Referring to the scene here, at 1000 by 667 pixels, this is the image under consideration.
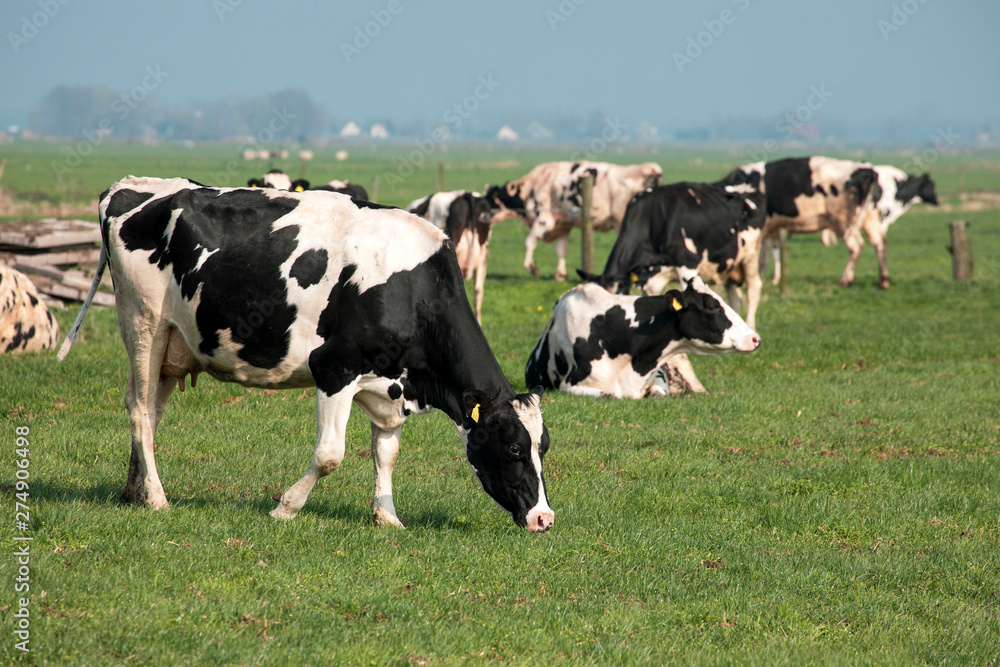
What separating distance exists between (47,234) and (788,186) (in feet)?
52.2

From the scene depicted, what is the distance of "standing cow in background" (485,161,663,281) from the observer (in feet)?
84.3

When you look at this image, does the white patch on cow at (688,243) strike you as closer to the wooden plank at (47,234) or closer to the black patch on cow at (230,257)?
the black patch on cow at (230,257)

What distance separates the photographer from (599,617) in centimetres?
562

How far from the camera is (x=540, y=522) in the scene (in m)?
6.52

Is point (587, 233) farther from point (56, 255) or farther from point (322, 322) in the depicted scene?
point (322, 322)

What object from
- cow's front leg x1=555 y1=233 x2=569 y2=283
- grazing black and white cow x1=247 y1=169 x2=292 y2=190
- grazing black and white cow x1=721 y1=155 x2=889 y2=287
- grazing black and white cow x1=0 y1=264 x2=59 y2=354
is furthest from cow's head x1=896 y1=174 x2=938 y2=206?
grazing black and white cow x1=0 y1=264 x2=59 y2=354

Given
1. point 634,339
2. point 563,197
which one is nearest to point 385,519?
point 634,339

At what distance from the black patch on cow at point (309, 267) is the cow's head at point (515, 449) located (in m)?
1.31

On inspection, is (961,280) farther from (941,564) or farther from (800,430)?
(941,564)

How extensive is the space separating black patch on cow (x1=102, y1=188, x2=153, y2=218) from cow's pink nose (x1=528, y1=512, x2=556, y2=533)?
143 inches

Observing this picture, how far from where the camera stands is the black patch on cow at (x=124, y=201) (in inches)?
287

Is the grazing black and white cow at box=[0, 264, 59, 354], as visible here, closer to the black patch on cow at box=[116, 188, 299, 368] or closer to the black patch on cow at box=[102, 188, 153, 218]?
the black patch on cow at box=[102, 188, 153, 218]

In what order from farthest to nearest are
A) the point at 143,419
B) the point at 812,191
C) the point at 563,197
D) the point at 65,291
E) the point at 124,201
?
the point at 563,197 < the point at 812,191 < the point at 65,291 < the point at 124,201 < the point at 143,419

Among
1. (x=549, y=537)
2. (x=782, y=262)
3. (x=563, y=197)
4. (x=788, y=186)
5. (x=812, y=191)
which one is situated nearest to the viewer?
(x=549, y=537)
